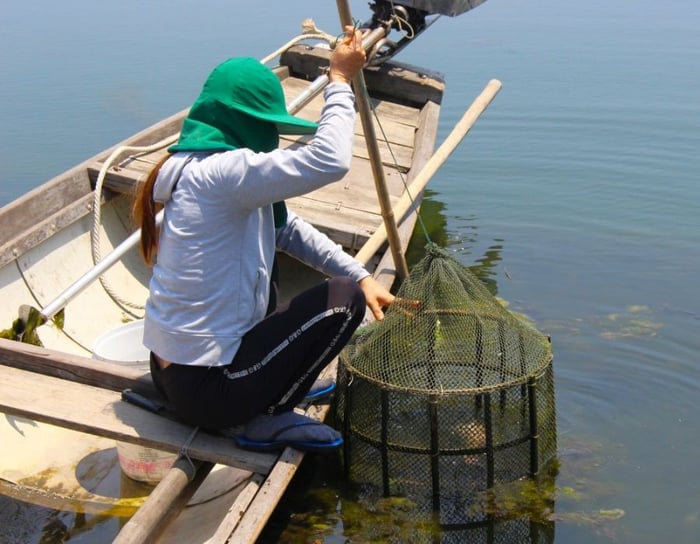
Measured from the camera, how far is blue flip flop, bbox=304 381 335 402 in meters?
3.61

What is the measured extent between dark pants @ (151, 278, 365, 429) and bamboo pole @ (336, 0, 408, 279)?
1028 mm

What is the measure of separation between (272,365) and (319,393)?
0.63 m

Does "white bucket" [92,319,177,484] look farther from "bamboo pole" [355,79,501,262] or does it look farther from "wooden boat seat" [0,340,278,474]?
"bamboo pole" [355,79,501,262]

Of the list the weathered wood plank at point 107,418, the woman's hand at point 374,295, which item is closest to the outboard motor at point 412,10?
the woman's hand at point 374,295

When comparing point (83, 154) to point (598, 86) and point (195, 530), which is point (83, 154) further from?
point (195, 530)

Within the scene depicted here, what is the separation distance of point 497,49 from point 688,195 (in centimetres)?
593

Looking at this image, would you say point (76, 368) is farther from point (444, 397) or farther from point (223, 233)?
point (444, 397)

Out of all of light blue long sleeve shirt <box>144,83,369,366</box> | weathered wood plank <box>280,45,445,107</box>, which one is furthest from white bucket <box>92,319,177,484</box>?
weathered wood plank <box>280,45,445,107</box>

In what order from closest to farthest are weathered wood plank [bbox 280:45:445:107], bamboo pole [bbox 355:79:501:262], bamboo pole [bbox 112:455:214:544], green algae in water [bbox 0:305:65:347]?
bamboo pole [bbox 112:455:214:544], green algae in water [bbox 0:305:65:347], bamboo pole [bbox 355:79:501:262], weathered wood plank [bbox 280:45:445:107]

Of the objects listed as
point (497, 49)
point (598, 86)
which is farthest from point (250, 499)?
point (497, 49)

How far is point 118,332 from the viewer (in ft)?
14.1

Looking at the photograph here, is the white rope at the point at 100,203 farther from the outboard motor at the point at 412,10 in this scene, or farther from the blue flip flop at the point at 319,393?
the outboard motor at the point at 412,10

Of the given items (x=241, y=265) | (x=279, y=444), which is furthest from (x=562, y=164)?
(x=241, y=265)

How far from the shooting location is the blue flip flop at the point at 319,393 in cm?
361
